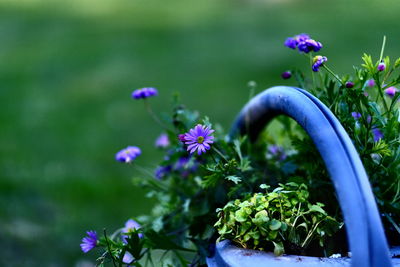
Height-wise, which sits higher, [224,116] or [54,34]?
[54,34]

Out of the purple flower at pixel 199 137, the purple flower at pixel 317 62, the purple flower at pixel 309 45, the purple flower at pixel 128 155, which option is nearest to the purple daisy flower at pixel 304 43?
the purple flower at pixel 309 45

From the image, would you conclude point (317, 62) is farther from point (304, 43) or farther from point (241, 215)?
point (241, 215)

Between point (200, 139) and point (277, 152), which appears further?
point (277, 152)

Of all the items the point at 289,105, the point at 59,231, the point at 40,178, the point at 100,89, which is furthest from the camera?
the point at 100,89

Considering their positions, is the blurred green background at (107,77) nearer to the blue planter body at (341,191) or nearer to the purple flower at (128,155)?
the purple flower at (128,155)

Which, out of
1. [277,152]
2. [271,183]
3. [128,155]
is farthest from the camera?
[277,152]

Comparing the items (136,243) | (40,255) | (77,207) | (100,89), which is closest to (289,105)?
(136,243)

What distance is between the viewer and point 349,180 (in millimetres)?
1104

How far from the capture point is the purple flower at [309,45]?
5.25 feet

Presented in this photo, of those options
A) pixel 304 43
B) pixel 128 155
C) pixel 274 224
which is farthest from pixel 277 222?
pixel 128 155

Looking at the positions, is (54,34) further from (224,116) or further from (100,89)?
(224,116)

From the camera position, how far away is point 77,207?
3.66 m

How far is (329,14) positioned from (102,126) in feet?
13.1

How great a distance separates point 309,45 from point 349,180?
61 cm
